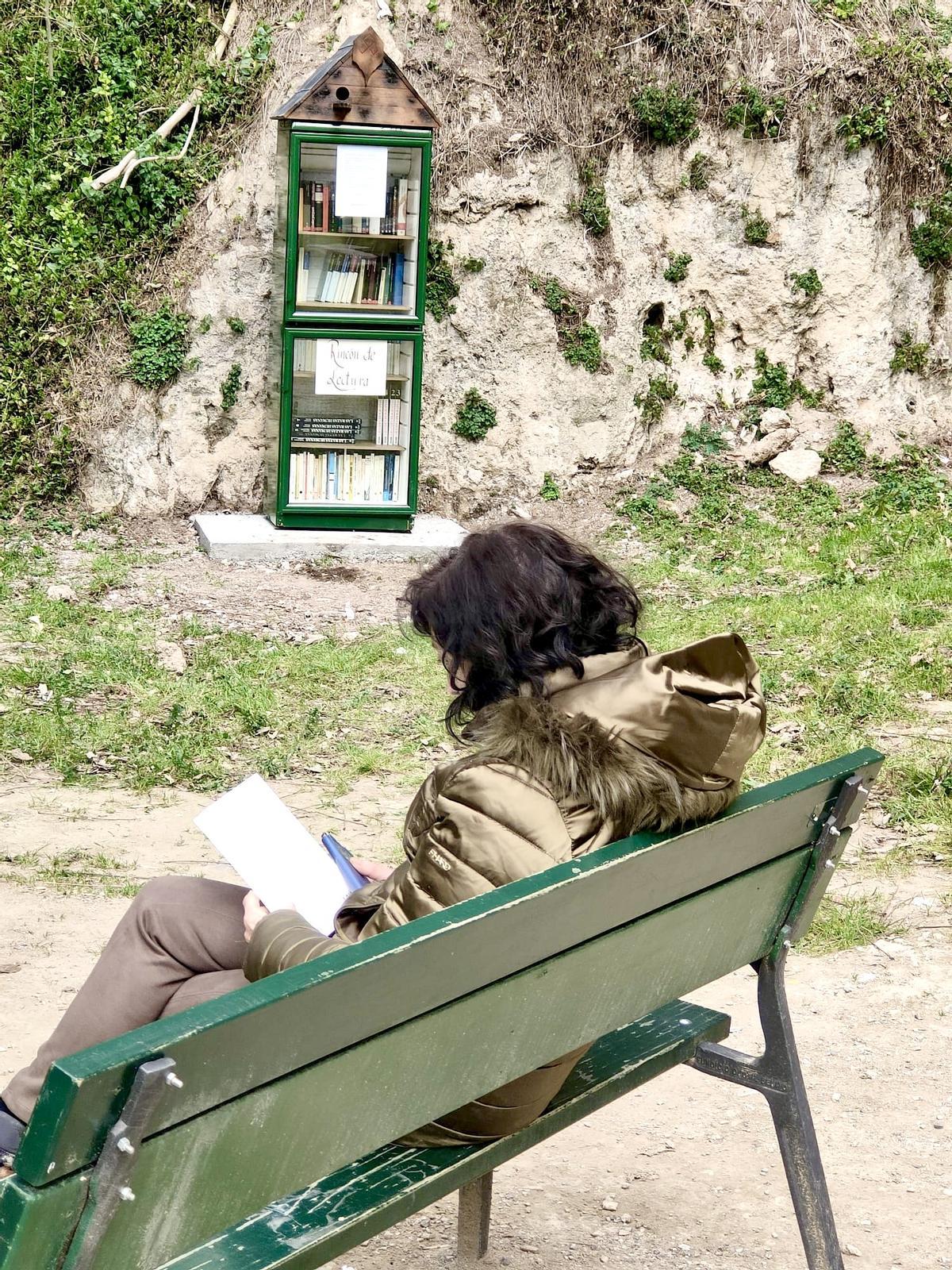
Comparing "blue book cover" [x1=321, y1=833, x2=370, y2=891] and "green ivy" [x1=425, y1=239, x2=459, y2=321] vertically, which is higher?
"green ivy" [x1=425, y1=239, x2=459, y2=321]

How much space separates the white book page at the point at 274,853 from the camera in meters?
2.42

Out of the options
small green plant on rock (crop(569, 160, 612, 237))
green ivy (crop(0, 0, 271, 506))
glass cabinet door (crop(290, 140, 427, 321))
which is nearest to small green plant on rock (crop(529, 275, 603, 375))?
small green plant on rock (crop(569, 160, 612, 237))

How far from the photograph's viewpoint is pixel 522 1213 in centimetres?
280

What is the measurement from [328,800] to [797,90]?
7.60m

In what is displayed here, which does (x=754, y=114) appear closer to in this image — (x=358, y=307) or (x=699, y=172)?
(x=699, y=172)

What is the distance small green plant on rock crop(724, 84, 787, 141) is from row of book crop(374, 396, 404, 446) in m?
3.61

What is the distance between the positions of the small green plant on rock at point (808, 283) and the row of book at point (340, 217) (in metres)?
3.48

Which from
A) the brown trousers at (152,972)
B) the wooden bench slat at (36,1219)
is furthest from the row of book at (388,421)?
the wooden bench slat at (36,1219)

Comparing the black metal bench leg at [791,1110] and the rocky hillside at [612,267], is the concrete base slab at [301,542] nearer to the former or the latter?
the rocky hillside at [612,267]

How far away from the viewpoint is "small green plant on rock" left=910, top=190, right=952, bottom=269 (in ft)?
34.4

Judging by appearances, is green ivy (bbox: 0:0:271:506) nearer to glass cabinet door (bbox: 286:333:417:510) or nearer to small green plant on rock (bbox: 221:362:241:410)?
small green plant on rock (bbox: 221:362:241:410)

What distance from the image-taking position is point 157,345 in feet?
29.8

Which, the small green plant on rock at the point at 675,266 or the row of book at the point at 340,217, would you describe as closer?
the row of book at the point at 340,217

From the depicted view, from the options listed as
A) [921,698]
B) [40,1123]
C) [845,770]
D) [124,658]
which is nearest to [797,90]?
[921,698]
